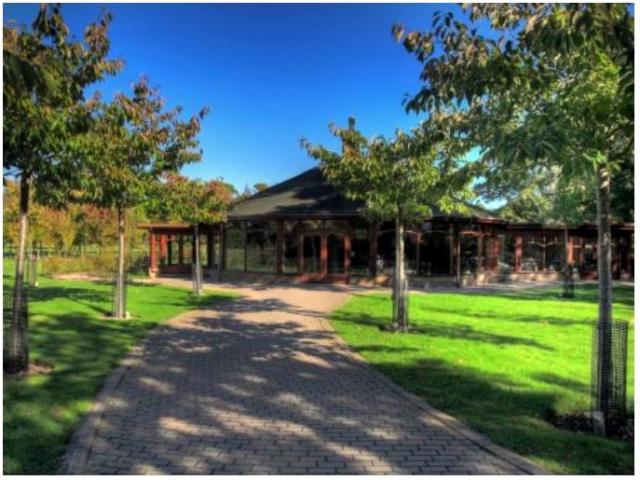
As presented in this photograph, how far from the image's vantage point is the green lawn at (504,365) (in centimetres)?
517

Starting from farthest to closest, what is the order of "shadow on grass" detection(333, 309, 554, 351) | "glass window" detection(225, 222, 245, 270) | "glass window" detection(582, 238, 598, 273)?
1. "glass window" detection(582, 238, 598, 273)
2. "glass window" detection(225, 222, 245, 270)
3. "shadow on grass" detection(333, 309, 554, 351)

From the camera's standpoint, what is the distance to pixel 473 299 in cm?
1853

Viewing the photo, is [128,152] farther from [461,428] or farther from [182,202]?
[461,428]

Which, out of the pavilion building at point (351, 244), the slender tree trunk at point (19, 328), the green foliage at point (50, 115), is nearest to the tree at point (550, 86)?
the green foliage at point (50, 115)

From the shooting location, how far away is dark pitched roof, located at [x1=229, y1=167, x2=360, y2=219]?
24.2 meters

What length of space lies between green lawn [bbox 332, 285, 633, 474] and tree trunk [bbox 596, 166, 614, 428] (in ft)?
1.79

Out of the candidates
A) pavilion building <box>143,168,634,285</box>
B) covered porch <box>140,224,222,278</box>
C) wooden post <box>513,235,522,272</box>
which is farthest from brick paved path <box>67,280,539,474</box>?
wooden post <box>513,235,522,272</box>

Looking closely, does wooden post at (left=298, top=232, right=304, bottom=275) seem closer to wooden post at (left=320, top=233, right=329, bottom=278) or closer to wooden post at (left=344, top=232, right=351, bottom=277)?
wooden post at (left=320, top=233, right=329, bottom=278)

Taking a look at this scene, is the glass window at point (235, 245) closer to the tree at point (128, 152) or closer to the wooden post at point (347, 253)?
the wooden post at point (347, 253)

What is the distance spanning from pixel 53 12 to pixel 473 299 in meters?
15.0

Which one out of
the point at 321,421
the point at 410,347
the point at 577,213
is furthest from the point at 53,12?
the point at 577,213

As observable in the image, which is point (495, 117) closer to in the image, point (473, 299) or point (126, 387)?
point (126, 387)

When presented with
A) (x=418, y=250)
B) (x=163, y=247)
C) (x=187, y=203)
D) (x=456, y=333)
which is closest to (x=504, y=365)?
(x=456, y=333)

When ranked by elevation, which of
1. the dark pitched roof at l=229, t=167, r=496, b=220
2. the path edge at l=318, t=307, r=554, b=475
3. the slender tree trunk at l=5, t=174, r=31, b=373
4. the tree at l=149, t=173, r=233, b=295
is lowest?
the path edge at l=318, t=307, r=554, b=475
